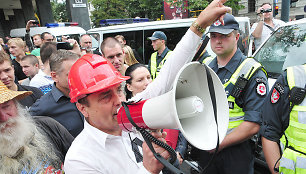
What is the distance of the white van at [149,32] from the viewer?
239 inches

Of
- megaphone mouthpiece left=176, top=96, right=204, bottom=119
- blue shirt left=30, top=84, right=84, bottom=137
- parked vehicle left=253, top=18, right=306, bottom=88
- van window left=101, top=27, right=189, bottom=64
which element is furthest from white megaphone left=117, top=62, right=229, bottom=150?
van window left=101, top=27, right=189, bottom=64

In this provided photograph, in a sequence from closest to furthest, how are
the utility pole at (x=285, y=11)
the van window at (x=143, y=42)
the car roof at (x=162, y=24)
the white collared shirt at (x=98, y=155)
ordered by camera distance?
the white collared shirt at (x=98, y=155) → the car roof at (x=162, y=24) → the van window at (x=143, y=42) → the utility pole at (x=285, y=11)

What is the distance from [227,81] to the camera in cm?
220

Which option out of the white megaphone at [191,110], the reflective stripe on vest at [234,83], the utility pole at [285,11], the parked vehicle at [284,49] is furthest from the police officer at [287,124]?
the utility pole at [285,11]

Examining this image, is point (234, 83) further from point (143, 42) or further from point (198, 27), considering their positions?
point (143, 42)

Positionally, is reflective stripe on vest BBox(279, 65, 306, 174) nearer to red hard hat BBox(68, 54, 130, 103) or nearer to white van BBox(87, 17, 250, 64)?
red hard hat BBox(68, 54, 130, 103)

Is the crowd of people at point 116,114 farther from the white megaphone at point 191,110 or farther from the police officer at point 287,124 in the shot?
the white megaphone at point 191,110

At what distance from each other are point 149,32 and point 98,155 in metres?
5.80

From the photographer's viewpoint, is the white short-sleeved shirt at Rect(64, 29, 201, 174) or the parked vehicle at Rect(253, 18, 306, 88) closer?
the white short-sleeved shirt at Rect(64, 29, 201, 174)

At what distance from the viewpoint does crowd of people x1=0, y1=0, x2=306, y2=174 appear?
4.20ft

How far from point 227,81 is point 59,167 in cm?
167

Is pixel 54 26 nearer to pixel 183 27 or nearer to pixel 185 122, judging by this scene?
pixel 183 27

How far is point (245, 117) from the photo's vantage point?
2074 millimetres

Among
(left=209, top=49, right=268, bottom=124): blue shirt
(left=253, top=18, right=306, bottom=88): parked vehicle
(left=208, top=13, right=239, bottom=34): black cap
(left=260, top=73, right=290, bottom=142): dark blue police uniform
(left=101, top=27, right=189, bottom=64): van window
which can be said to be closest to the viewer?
(left=260, top=73, right=290, bottom=142): dark blue police uniform
